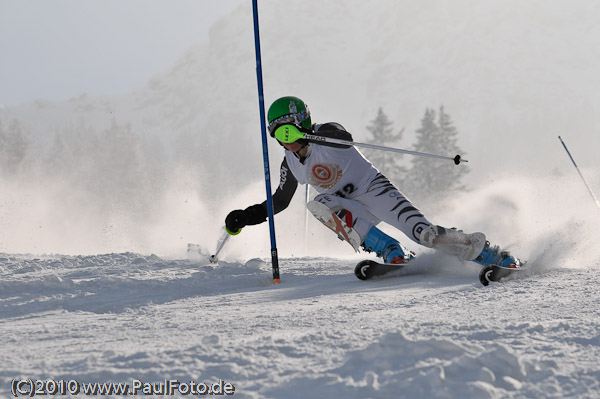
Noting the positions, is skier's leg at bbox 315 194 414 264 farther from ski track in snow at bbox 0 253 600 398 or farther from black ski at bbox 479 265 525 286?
black ski at bbox 479 265 525 286

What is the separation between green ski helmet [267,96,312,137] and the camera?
15.8 feet

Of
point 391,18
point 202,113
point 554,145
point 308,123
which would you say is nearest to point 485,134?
point 554,145

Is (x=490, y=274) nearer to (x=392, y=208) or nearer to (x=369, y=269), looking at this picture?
(x=369, y=269)

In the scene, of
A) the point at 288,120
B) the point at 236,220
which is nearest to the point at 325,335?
the point at 288,120

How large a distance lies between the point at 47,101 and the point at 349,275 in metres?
173

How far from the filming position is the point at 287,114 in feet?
15.8

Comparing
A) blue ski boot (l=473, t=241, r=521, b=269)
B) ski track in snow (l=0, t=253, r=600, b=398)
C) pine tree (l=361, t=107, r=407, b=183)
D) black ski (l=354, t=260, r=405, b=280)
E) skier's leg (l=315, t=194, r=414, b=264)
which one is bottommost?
ski track in snow (l=0, t=253, r=600, b=398)

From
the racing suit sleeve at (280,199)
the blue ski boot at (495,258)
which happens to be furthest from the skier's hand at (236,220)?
the blue ski boot at (495,258)

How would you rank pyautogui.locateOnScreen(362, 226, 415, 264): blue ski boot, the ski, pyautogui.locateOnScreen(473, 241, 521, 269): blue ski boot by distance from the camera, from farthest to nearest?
pyautogui.locateOnScreen(362, 226, 415, 264): blue ski boot → pyautogui.locateOnScreen(473, 241, 521, 269): blue ski boot → the ski

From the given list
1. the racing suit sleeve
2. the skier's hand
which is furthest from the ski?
the skier's hand

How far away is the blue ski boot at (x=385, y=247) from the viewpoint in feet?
14.6

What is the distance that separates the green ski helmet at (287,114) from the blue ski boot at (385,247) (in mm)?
1058

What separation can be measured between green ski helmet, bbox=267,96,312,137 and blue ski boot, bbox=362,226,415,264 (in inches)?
Result: 41.7

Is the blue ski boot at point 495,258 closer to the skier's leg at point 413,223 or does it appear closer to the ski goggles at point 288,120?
the skier's leg at point 413,223
